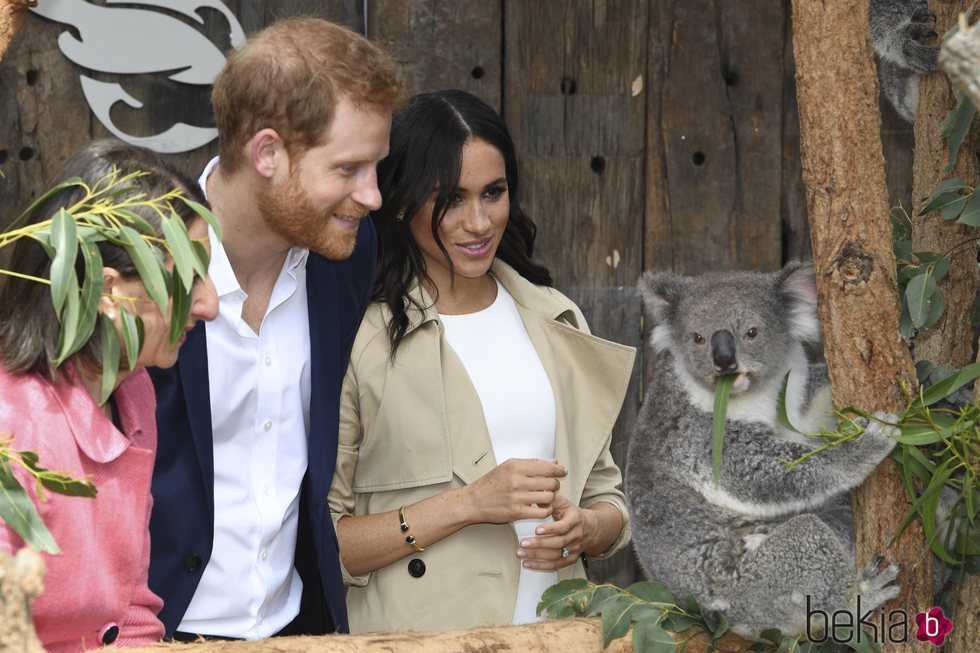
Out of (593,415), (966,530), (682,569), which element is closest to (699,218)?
(593,415)

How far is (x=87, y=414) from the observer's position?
1.82 m

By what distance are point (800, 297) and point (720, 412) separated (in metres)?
0.40

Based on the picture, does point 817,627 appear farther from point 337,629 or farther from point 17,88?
point 17,88

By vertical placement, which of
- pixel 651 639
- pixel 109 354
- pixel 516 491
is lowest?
pixel 651 639

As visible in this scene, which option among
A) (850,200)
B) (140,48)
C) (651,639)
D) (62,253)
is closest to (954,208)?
(850,200)

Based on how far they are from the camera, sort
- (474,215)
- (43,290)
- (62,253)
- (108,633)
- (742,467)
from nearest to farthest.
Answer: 1. (62,253)
2. (43,290)
3. (108,633)
4. (742,467)
5. (474,215)

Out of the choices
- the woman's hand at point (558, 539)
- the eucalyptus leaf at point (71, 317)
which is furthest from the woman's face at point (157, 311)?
the woman's hand at point (558, 539)

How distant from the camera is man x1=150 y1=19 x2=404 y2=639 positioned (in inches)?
87.7

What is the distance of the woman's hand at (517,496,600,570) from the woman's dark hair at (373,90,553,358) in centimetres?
55

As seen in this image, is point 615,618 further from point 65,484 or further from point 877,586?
point 65,484

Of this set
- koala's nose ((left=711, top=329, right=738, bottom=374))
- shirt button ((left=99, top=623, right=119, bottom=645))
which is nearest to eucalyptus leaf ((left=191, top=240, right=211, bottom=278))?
shirt button ((left=99, top=623, right=119, bottom=645))

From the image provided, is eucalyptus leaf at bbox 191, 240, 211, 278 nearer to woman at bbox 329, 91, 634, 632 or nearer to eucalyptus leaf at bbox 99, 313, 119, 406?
eucalyptus leaf at bbox 99, 313, 119, 406

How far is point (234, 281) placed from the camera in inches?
91.0

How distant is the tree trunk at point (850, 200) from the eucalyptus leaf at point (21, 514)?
4.55ft
